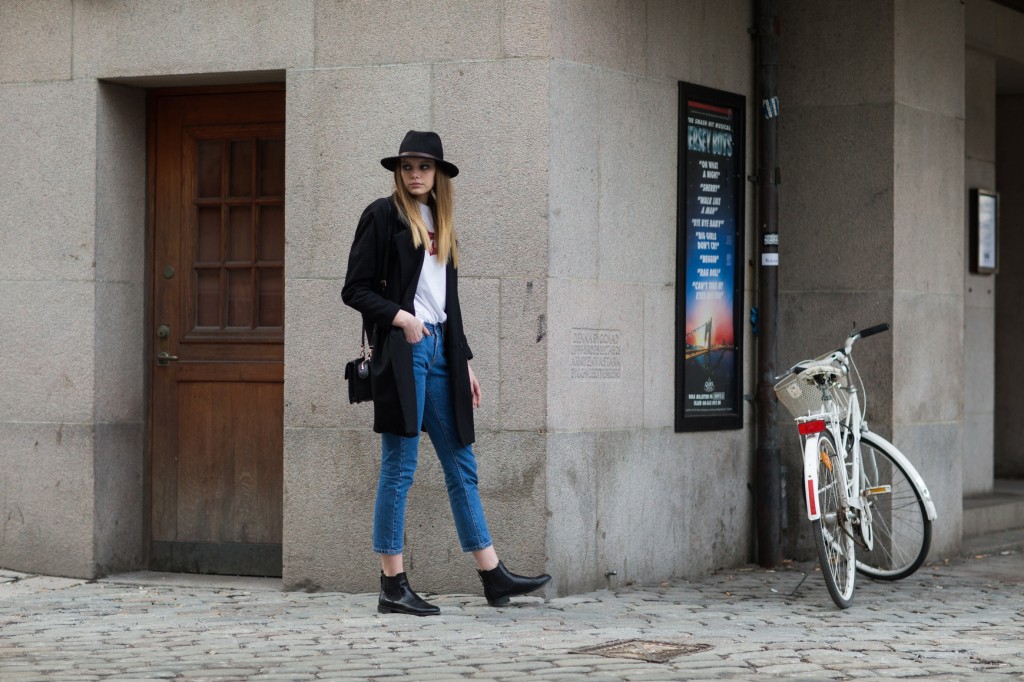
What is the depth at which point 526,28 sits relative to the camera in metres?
8.06

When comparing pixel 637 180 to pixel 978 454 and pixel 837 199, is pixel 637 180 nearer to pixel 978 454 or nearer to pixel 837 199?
pixel 837 199

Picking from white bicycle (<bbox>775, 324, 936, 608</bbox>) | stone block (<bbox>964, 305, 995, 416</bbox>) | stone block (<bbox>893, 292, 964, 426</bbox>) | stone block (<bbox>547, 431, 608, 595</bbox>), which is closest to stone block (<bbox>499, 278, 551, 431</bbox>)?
stone block (<bbox>547, 431, 608, 595</bbox>)

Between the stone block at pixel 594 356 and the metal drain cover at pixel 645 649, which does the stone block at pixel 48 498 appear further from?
the metal drain cover at pixel 645 649

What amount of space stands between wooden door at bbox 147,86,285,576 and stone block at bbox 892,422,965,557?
378cm

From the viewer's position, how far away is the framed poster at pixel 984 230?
39.0 feet

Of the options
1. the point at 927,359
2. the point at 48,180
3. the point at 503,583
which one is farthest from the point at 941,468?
the point at 48,180

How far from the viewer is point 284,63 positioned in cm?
853

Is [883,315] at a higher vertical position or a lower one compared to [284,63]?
lower

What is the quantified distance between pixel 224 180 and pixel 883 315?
3.91 meters

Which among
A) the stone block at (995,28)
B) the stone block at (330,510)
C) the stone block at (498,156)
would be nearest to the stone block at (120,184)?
the stone block at (330,510)

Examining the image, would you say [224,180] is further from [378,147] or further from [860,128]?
[860,128]

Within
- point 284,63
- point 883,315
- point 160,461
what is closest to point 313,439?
point 160,461

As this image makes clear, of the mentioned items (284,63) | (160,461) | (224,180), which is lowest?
(160,461)

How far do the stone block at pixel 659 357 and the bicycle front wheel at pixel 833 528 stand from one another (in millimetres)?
997
